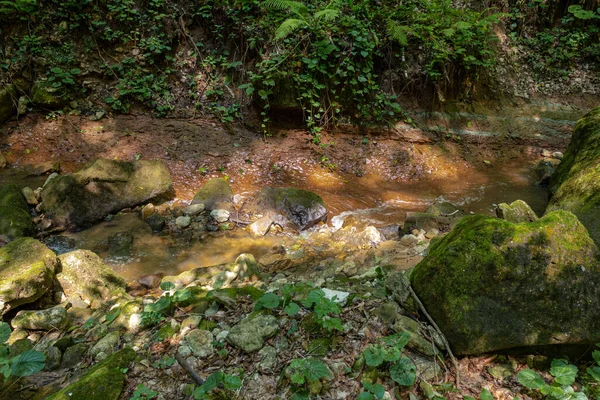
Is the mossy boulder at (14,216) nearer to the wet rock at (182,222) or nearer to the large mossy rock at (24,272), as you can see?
the large mossy rock at (24,272)

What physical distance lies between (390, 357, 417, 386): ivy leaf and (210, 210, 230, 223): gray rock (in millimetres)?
4390

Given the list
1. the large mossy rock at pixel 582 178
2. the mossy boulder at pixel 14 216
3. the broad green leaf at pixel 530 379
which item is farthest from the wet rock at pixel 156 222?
the large mossy rock at pixel 582 178

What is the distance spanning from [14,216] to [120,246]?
5.26 ft

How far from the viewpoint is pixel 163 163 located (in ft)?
22.0

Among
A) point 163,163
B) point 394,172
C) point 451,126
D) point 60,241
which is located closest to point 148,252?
point 60,241

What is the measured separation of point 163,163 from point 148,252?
7.32 feet

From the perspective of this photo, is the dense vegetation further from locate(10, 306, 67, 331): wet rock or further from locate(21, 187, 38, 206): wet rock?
locate(10, 306, 67, 331): wet rock

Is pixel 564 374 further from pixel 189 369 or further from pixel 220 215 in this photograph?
pixel 220 215

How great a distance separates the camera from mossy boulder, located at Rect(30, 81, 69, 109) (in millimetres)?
7227

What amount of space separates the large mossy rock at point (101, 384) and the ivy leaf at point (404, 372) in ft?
5.16

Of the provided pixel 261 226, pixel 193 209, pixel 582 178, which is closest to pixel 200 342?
pixel 261 226

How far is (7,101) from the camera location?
280 inches

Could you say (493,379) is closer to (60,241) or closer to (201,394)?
(201,394)

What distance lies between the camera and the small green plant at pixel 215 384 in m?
1.83
